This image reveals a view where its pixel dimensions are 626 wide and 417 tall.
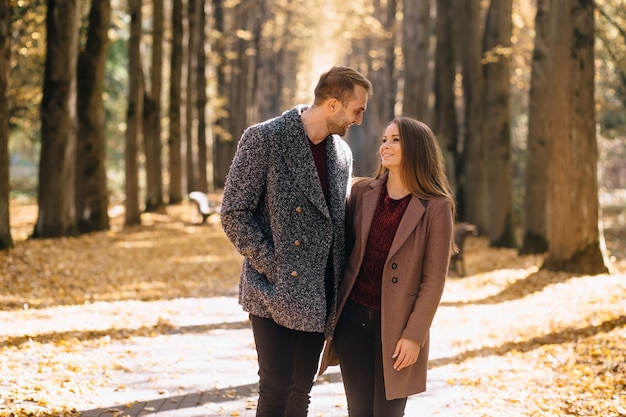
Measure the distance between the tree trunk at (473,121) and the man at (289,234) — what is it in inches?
776

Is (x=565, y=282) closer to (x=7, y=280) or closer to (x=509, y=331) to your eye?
(x=509, y=331)

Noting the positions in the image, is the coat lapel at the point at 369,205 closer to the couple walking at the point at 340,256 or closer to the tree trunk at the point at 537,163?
the couple walking at the point at 340,256

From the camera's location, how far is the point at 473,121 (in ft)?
78.5

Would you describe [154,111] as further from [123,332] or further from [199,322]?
[123,332]

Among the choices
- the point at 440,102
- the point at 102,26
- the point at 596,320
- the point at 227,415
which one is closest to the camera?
the point at 227,415

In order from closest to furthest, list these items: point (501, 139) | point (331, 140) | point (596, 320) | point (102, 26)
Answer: point (331, 140) → point (596, 320) → point (102, 26) → point (501, 139)

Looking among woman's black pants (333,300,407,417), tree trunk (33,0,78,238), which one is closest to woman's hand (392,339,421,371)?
woman's black pants (333,300,407,417)

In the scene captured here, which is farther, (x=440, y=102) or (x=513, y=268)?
(x=440, y=102)

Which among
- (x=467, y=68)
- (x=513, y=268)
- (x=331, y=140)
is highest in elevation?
(x=467, y=68)

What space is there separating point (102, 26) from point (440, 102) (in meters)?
10.5

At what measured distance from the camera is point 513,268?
57.2ft

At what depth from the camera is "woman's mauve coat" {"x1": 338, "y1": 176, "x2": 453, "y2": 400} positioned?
4215 mm

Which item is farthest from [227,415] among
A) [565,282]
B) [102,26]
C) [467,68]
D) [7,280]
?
[467,68]

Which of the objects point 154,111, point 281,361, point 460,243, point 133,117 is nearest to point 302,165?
point 281,361
